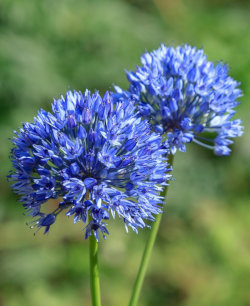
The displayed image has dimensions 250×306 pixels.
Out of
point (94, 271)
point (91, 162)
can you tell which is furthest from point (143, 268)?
point (91, 162)

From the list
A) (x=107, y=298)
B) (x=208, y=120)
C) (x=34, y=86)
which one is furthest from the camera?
(x=34, y=86)

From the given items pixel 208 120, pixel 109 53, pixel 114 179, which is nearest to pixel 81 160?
pixel 114 179

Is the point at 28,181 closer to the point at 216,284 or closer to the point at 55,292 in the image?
the point at 55,292

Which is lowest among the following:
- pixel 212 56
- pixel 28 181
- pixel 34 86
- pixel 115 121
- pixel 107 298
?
pixel 107 298

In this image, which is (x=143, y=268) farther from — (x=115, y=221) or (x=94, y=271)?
(x=115, y=221)

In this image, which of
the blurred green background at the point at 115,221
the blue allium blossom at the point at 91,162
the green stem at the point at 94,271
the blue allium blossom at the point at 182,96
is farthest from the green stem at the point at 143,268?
the blurred green background at the point at 115,221

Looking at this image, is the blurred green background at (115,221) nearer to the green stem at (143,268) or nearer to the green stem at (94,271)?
the green stem at (143,268)

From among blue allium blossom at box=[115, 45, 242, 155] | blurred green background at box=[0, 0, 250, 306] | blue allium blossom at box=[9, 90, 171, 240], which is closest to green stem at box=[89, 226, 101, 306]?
blue allium blossom at box=[9, 90, 171, 240]
